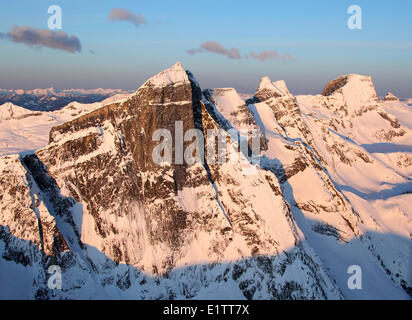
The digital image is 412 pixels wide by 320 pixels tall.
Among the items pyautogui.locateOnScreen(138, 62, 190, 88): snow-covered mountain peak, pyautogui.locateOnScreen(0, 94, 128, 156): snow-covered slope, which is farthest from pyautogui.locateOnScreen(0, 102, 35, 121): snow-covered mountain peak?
pyautogui.locateOnScreen(138, 62, 190, 88): snow-covered mountain peak

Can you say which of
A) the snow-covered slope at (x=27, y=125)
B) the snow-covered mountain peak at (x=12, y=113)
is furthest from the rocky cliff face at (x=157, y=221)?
the snow-covered mountain peak at (x=12, y=113)

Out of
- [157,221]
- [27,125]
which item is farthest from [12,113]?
[157,221]

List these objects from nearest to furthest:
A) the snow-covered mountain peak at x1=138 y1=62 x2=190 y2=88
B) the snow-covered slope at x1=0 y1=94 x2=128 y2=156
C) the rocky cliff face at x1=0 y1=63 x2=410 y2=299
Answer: the rocky cliff face at x1=0 y1=63 x2=410 y2=299 → the snow-covered mountain peak at x1=138 y1=62 x2=190 y2=88 → the snow-covered slope at x1=0 y1=94 x2=128 y2=156

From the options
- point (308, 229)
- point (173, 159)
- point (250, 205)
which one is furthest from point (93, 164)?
point (308, 229)

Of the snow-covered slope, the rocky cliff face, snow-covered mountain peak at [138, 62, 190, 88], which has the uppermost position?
snow-covered mountain peak at [138, 62, 190, 88]

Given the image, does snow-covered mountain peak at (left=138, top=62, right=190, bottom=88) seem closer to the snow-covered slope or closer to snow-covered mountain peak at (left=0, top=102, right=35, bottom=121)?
the snow-covered slope

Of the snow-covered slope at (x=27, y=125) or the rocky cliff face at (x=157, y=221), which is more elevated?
the snow-covered slope at (x=27, y=125)

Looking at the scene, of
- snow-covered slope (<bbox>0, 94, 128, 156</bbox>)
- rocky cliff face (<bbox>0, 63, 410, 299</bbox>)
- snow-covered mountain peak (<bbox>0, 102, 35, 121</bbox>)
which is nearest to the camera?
rocky cliff face (<bbox>0, 63, 410, 299</bbox>)

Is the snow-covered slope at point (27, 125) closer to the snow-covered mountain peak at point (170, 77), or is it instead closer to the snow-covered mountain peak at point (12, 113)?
the snow-covered mountain peak at point (12, 113)
